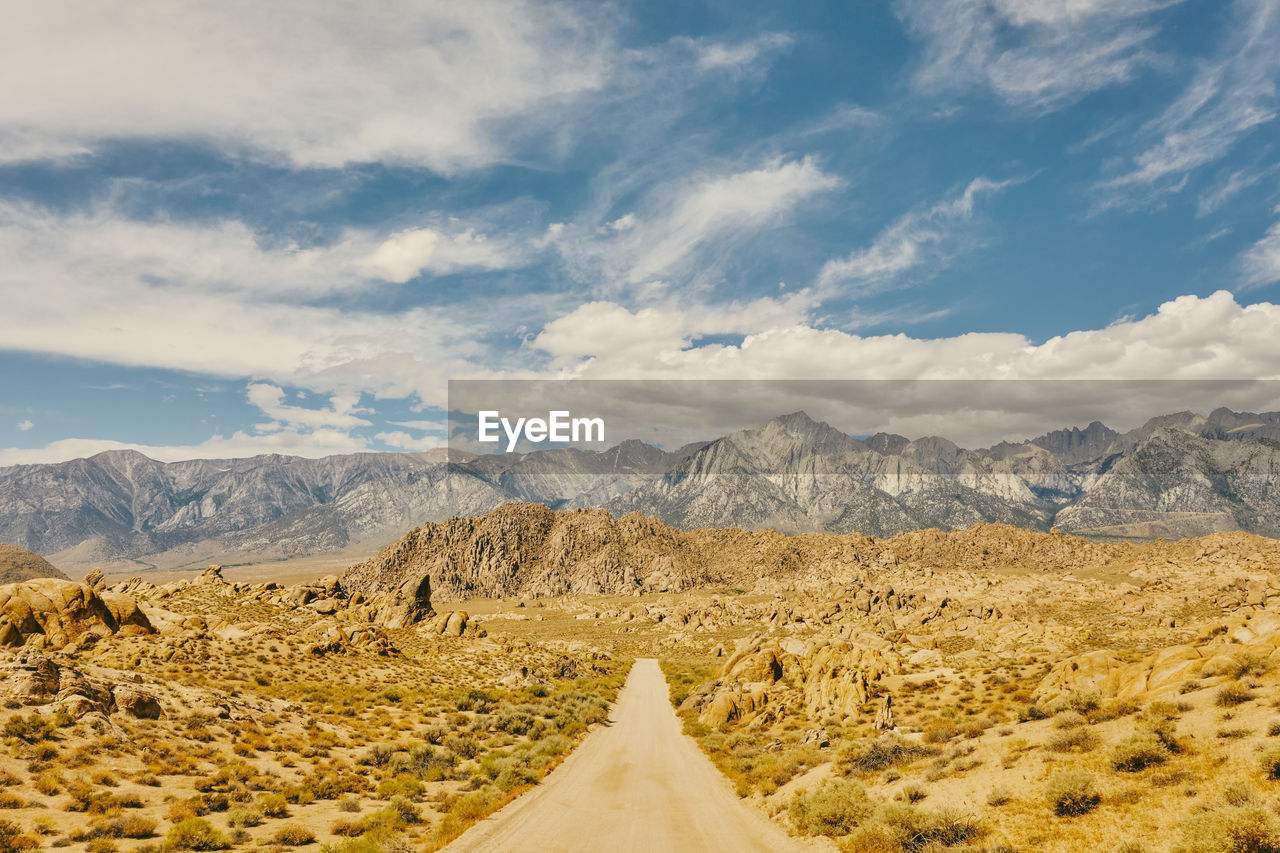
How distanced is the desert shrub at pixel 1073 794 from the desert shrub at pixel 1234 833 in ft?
9.16

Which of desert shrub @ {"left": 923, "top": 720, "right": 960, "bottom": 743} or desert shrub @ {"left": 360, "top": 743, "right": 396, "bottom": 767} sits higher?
desert shrub @ {"left": 923, "top": 720, "right": 960, "bottom": 743}

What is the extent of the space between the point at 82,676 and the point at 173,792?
923cm

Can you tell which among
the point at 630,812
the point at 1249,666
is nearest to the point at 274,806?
the point at 630,812

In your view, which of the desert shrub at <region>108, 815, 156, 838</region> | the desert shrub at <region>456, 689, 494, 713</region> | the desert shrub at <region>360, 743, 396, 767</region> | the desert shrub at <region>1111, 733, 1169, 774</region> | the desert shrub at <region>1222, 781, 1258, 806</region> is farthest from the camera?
the desert shrub at <region>456, 689, 494, 713</region>

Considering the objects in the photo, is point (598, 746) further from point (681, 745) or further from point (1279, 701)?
point (1279, 701)

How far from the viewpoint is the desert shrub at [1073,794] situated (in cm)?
1330

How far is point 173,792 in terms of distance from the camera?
60.4ft

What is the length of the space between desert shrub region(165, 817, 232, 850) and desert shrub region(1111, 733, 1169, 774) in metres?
24.4

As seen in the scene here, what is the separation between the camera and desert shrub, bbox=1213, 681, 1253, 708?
15.4 m

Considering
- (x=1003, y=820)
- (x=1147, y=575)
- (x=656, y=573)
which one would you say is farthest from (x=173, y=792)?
(x=656, y=573)

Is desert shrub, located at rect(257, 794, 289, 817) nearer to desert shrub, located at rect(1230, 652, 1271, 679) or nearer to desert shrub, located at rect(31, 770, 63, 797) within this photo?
desert shrub, located at rect(31, 770, 63, 797)

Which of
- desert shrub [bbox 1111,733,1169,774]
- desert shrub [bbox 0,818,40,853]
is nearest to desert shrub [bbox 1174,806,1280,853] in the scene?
desert shrub [bbox 1111,733,1169,774]

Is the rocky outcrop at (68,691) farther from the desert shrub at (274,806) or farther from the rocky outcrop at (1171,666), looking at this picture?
the rocky outcrop at (1171,666)

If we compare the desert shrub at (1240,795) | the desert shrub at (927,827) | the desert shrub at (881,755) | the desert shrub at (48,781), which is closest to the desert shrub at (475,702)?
the desert shrub at (48,781)
